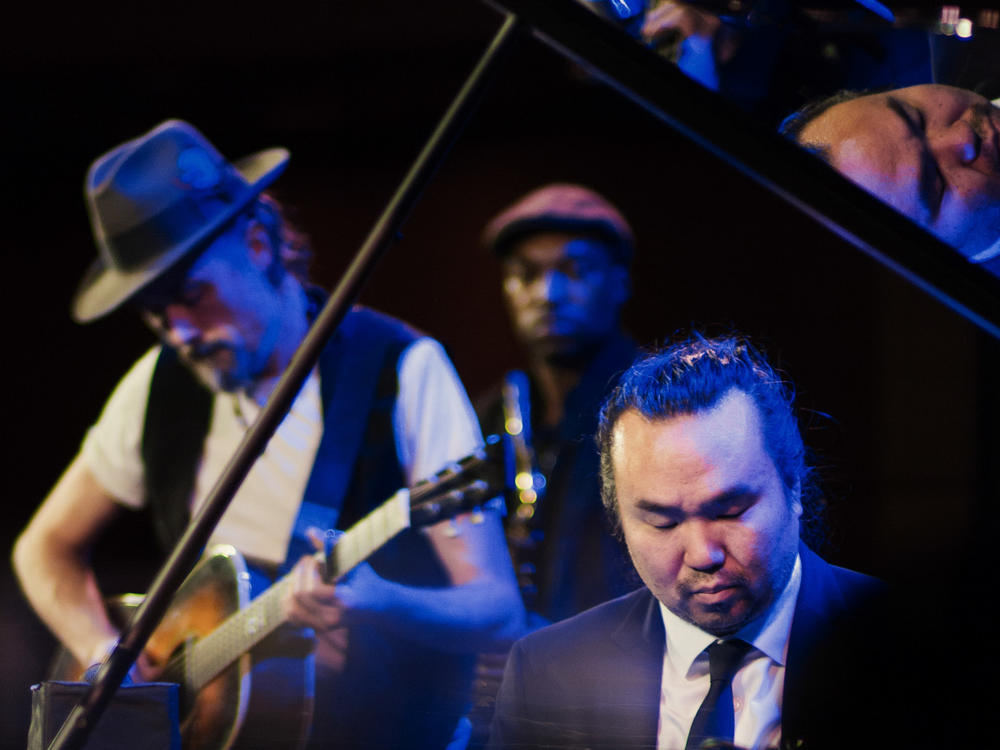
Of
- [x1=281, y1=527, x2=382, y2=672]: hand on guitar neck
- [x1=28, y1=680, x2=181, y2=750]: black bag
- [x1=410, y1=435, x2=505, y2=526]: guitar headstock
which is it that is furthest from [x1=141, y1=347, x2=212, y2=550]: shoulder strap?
[x1=28, y1=680, x2=181, y2=750]: black bag

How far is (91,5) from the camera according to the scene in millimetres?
2590

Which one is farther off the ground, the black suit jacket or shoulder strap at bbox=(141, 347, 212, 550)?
shoulder strap at bbox=(141, 347, 212, 550)

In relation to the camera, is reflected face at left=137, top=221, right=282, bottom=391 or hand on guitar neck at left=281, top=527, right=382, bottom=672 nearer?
hand on guitar neck at left=281, top=527, right=382, bottom=672

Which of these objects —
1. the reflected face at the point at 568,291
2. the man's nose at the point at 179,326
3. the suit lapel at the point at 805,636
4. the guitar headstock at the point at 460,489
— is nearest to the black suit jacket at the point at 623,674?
the suit lapel at the point at 805,636

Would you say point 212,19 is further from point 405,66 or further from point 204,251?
point 204,251

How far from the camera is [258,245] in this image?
1.55 meters

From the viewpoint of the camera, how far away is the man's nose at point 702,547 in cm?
94

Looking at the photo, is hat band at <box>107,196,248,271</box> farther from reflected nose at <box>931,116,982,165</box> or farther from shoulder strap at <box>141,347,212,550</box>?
reflected nose at <box>931,116,982,165</box>

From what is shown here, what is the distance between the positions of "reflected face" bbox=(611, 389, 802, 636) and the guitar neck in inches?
18.5

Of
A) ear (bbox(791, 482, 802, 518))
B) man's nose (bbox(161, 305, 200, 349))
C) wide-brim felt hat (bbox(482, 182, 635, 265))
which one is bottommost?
ear (bbox(791, 482, 802, 518))

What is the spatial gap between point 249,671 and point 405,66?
1.91 meters

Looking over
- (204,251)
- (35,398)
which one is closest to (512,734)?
(204,251)

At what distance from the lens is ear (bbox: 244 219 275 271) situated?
154 cm

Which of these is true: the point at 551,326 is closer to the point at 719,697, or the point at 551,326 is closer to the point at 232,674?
the point at 232,674
